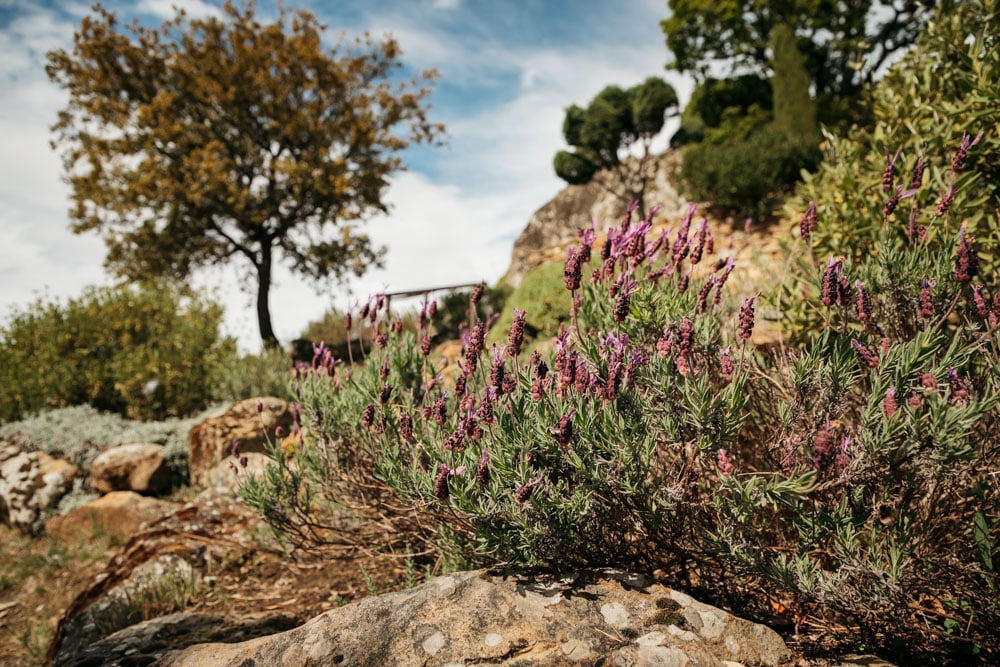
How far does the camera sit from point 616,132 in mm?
19188

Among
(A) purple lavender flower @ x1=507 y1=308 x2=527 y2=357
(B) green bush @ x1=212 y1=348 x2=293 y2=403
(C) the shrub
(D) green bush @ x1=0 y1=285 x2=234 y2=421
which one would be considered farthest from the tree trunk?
(A) purple lavender flower @ x1=507 y1=308 x2=527 y2=357

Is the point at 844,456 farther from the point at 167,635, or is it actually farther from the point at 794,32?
the point at 794,32

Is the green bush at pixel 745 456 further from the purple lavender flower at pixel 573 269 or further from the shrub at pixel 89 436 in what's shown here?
the shrub at pixel 89 436

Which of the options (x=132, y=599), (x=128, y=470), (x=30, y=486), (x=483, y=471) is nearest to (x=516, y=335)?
(x=483, y=471)

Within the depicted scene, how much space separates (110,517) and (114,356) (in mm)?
4618

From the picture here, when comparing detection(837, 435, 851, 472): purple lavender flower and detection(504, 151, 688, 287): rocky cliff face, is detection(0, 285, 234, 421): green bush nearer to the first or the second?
detection(837, 435, 851, 472): purple lavender flower

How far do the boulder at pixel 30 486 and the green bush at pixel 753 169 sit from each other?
535 inches

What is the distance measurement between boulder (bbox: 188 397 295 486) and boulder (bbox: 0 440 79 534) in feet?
5.34

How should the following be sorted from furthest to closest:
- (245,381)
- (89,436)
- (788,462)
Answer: (245,381) → (89,436) → (788,462)

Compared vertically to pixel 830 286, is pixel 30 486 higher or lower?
lower

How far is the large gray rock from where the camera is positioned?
225cm

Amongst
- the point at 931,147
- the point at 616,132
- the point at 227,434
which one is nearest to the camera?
the point at 931,147

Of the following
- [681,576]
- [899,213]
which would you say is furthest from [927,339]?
Answer: [899,213]

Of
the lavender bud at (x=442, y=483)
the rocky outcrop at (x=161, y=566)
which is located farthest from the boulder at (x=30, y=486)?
the lavender bud at (x=442, y=483)
